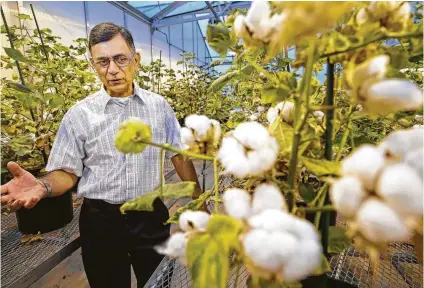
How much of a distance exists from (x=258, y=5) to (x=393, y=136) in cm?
14

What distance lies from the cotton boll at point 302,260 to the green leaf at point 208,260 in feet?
0.14

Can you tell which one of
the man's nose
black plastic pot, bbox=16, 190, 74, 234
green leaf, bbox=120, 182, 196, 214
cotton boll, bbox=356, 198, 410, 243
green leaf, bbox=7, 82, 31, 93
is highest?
the man's nose

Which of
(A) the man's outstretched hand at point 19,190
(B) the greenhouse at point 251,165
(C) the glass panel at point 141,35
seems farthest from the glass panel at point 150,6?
(A) the man's outstretched hand at point 19,190

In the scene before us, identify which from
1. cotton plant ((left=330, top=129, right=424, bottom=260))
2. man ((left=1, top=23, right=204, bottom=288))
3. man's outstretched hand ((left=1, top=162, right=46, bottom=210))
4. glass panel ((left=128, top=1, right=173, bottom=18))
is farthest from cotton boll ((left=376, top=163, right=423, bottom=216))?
glass panel ((left=128, top=1, right=173, bottom=18))

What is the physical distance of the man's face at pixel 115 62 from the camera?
850mm

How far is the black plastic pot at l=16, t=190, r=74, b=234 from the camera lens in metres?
1.05

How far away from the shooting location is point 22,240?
101 centimetres

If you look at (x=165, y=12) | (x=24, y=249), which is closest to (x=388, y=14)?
(x=24, y=249)

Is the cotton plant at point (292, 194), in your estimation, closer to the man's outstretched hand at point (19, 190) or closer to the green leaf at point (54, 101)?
the man's outstretched hand at point (19, 190)

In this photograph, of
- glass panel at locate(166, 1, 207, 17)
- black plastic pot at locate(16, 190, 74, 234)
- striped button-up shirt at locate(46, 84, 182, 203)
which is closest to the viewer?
striped button-up shirt at locate(46, 84, 182, 203)

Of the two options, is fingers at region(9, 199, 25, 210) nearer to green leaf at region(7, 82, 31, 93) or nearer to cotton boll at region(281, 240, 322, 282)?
green leaf at region(7, 82, 31, 93)

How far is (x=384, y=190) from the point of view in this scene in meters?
0.12

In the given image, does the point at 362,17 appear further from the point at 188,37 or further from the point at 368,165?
the point at 188,37

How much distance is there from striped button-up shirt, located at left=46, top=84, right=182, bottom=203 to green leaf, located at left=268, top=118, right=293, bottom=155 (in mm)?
699
